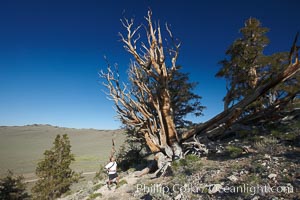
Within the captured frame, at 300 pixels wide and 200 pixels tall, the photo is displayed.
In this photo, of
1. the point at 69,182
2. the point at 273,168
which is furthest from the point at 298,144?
the point at 69,182

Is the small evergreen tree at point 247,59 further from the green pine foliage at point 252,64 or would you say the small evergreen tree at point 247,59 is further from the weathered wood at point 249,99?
the weathered wood at point 249,99

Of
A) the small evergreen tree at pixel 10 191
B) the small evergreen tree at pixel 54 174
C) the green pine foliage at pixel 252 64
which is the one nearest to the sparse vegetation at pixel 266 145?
the green pine foliage at pixel 252 64

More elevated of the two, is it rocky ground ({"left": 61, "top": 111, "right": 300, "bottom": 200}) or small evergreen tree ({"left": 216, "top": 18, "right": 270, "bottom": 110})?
small evergreen tree ({"left": 216, "top": 18, "right": 270, "bottom": 110})

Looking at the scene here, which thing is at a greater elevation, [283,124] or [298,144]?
[283,124]

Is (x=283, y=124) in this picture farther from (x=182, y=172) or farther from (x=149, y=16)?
(x=149, y=16)

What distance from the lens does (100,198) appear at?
8039 millimetres

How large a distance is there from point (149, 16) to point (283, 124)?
818 centimetres

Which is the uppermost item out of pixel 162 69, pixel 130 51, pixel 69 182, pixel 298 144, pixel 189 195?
pixel 130 51

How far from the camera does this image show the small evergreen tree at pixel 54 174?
65.7ft

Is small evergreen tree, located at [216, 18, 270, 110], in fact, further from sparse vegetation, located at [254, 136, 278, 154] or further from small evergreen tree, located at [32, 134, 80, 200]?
small evergreen tree, located at [32, 134, 80, 200]

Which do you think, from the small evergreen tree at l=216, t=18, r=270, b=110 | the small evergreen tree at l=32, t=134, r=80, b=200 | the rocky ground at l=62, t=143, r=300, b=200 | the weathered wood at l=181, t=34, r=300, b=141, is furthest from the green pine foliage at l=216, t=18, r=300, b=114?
the small evergreen tree at l=32, t=134, r=80, b=200

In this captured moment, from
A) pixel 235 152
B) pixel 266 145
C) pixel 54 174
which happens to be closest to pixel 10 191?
pixel 54 174

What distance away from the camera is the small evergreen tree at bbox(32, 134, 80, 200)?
20.0 m

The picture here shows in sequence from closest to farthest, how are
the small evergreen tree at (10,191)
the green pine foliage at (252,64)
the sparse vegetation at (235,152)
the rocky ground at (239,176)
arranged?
the rocky ground at (239,176) → the sparse vegetation at (235,152) → the green pine foliage at (252,64) → the small evergreen tree at (10,191)
